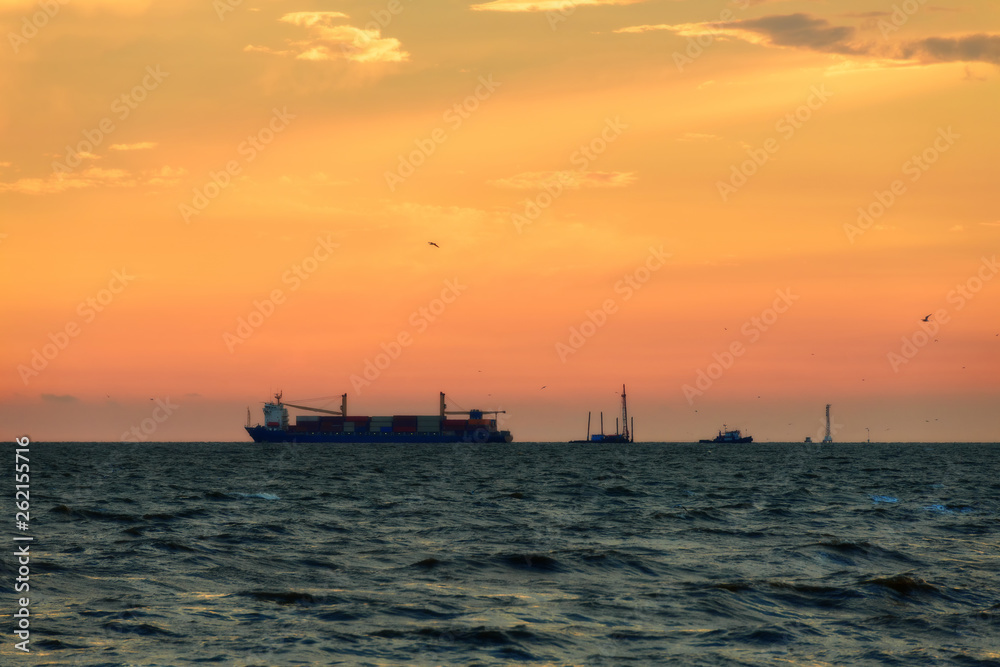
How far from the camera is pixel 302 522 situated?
135 feet

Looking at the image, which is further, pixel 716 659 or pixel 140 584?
pixel 140 584

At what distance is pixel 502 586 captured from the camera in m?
25.5

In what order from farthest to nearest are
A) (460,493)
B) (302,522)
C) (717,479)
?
1. (717,479)
2. (460,493)
3. (302,522)

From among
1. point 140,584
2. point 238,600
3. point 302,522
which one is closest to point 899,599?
point 238,600

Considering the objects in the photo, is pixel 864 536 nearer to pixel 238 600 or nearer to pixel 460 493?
pixel 238 600

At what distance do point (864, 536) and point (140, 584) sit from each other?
27.9m

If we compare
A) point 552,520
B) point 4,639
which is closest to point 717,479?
point 552,520

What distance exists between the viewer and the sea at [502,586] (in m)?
18.5

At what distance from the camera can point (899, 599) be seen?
23.8 m

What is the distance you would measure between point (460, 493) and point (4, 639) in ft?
152

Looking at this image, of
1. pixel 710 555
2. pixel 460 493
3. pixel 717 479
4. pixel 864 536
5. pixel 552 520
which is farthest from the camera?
pixel 717 479

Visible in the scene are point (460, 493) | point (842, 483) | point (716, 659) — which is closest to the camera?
point (716, 659)

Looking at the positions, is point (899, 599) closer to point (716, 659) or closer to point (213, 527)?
point (716, 659)

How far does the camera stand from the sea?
1852 cm
